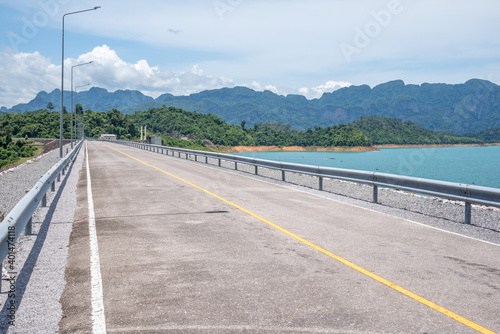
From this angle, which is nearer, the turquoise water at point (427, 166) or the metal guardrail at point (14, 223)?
the metal guardrail at point (14, 223)

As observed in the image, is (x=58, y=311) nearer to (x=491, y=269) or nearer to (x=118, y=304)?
(x=118, y=304)

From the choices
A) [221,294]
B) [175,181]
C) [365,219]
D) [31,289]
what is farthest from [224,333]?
[175,181]

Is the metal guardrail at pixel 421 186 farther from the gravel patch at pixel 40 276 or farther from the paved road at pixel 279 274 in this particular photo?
the gravel patch at pixel 40 276

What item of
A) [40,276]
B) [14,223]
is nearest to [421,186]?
[40,276]

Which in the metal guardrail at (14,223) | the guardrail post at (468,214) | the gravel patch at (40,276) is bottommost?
the gravel patch at (40,276)

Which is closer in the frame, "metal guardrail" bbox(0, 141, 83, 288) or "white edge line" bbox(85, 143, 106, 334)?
"white edge line" bbox(85, 143, 106, 334)

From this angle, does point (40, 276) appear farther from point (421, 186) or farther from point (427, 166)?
point (427, 166)

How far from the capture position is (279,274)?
5.65m

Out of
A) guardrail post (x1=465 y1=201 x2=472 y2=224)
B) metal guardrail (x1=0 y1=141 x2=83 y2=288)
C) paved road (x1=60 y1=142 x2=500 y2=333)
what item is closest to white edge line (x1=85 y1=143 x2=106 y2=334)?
paved road (x1=60 y1=142 x2=500 y2=333)

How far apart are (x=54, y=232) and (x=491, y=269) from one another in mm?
7331

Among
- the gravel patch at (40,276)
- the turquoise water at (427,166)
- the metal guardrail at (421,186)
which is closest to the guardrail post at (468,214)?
the metal guardrail at (421,186)

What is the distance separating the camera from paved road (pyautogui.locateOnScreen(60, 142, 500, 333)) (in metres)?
4.25

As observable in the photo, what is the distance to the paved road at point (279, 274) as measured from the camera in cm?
425

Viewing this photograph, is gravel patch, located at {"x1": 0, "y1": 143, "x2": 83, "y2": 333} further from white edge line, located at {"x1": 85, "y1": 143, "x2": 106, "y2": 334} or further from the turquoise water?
the turquoise water
